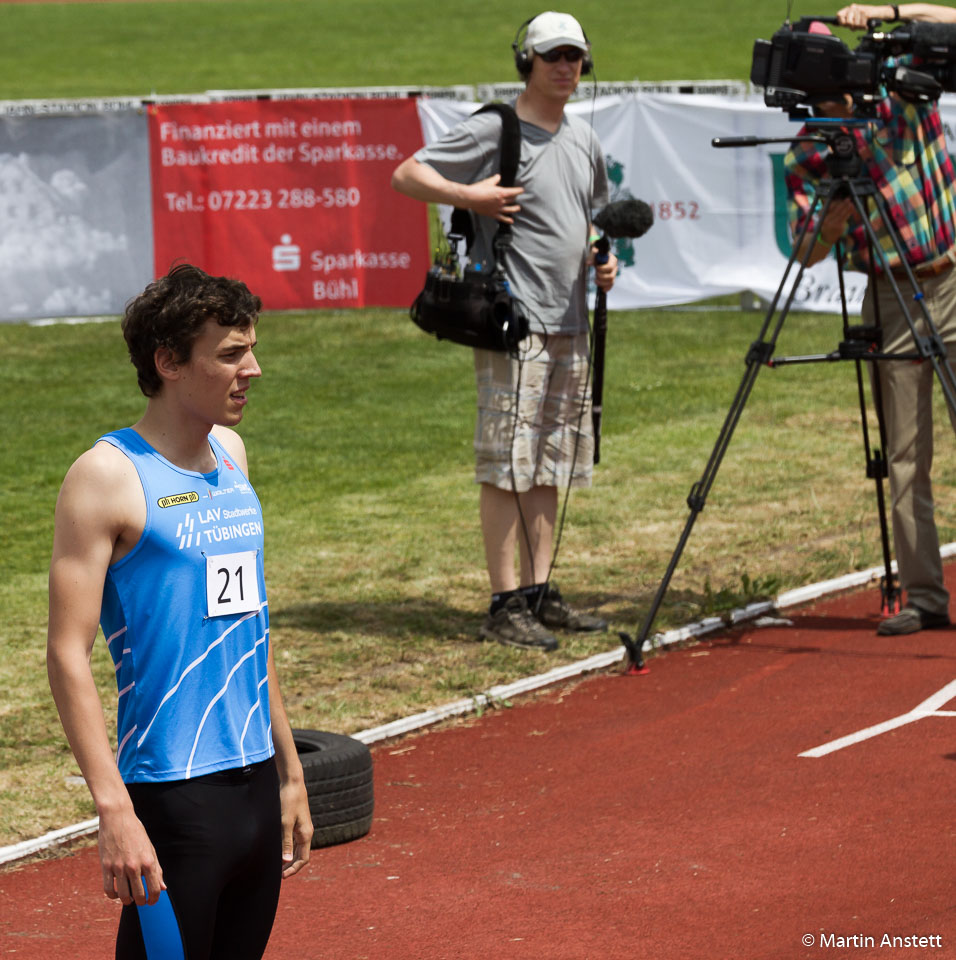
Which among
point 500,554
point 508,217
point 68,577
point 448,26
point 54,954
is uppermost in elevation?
point 448,26

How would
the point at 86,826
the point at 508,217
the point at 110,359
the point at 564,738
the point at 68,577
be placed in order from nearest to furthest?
the point at 68,577, the point at 86,826, the point at 564,738, the point at 508,217, the point at 110,359

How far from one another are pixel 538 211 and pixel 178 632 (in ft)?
14.6

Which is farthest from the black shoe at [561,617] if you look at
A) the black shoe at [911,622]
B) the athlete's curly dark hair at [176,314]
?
the athlete's curly dark hair at [176,314]

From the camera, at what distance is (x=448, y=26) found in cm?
4950

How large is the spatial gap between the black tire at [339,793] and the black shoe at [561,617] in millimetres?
2340

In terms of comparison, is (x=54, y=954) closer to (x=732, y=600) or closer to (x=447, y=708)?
(x=447, y=708)

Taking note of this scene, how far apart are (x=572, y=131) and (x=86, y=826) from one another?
3.83m

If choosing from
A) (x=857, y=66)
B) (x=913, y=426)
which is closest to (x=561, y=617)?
(x=913, y=426)

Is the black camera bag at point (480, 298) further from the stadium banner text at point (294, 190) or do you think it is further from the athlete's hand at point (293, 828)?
the stadium banner text at point (294, 190)

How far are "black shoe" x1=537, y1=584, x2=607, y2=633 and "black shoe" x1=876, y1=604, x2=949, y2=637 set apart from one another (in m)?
1.32

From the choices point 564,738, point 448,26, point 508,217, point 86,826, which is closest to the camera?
point 86,826

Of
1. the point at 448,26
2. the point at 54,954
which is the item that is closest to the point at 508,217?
the point at 54,954

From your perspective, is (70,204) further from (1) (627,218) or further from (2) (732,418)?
(2) (732,418)

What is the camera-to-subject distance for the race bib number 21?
3.18 meters
